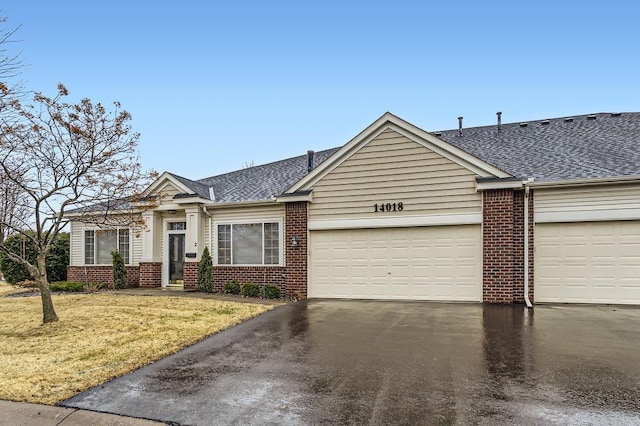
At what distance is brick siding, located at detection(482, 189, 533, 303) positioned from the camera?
33.9 ft

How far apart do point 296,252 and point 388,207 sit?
3200mm

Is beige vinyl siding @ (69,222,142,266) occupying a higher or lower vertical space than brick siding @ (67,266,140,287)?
higher

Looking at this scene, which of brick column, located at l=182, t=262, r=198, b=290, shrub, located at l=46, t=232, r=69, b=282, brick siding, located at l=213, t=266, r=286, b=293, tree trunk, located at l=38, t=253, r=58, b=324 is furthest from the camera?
shrub, located at l=46, t=232, r=69, b=282

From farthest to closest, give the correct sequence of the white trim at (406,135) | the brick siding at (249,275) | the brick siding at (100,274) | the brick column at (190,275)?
1. the brick siding at (100,274)
2. the brick column at (190,275)
3. the brick siding at (249,275)
4. the white trim at (406,135)

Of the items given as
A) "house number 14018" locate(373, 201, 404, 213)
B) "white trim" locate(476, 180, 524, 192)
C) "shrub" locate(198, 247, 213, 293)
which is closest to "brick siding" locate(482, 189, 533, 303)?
"white trim" locate(476, 180, 524, 192)

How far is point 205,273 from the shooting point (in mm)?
13562

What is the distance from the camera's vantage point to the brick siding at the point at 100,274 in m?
15.3

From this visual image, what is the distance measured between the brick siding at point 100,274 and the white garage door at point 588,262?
13884 millimetres

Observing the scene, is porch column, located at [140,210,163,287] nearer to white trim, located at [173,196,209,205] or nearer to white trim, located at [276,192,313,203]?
white trim, located at [173,196,209,205]

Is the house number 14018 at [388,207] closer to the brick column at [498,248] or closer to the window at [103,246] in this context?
the brick column at [498,248]

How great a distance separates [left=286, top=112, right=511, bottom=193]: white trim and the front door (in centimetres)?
530

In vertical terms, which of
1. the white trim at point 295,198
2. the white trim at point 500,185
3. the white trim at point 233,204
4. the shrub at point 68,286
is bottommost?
the shrub at point 68,286

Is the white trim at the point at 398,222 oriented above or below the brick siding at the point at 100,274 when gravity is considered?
above

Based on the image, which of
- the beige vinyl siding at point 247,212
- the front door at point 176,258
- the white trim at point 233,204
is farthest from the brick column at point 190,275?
the white trim at point 233,204
